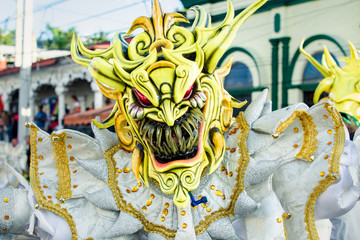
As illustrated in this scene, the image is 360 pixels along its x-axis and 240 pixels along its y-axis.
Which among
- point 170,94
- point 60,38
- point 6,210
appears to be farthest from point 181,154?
point 60,38

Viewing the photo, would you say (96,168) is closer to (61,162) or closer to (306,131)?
(61,162)

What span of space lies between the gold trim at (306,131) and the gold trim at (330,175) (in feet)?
0.39

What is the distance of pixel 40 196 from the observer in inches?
95.4

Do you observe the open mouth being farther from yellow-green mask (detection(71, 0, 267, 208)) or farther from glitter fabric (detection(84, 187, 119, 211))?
glitter fabric (detection(84, 187, 119, 211))

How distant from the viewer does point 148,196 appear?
7.92ft

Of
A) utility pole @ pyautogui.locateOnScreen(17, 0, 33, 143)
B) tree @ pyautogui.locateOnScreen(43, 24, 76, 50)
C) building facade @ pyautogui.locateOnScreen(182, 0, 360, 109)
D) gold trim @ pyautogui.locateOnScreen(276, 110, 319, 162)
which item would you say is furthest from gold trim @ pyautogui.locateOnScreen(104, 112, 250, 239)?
tree @ pyautogui.locateOnScreen(43, 24, 76, 50)

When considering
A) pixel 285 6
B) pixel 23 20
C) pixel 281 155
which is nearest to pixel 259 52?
pixel 285 6

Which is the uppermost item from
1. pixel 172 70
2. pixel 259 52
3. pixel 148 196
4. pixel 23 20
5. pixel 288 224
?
pixel 23 20

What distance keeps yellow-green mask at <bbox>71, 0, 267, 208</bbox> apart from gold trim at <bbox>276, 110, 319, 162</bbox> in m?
0.35

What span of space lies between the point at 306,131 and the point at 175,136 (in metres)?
0.90

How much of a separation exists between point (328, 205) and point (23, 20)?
9.43 meters

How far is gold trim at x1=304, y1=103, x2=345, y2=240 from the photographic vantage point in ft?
7.86

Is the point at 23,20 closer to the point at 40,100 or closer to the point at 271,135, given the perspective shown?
the point at 40,100

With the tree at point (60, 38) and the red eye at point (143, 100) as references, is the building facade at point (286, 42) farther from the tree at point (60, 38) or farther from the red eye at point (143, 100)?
the tree at point (60, 38)
